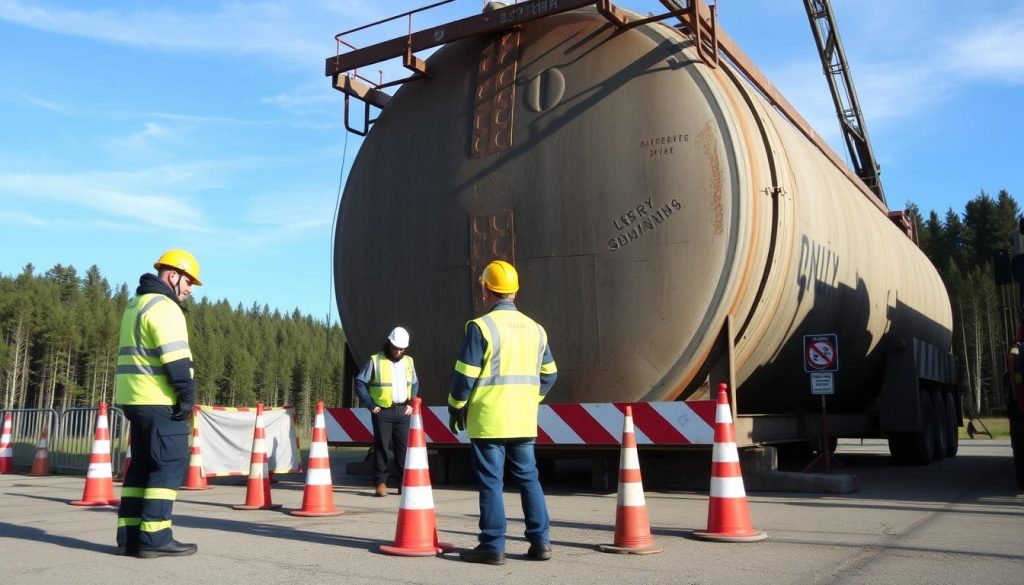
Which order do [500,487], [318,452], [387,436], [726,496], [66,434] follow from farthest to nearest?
[66,434]
[387,436]
[318,452]
[726,496]
[500,487]

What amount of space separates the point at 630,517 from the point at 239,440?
6798mm

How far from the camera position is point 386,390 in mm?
8469

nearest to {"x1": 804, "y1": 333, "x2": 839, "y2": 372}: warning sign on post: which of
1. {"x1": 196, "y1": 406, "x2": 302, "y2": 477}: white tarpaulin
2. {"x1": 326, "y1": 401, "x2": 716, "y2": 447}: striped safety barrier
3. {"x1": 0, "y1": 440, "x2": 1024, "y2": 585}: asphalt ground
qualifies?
{"x1": 0, "y1": 440, "x2": 1024, "y2": 585}: asphalt ground

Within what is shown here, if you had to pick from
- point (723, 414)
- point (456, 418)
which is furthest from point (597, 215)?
point (456, 418)

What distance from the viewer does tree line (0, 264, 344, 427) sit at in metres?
77.4

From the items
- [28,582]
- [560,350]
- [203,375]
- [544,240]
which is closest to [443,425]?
[560,350]

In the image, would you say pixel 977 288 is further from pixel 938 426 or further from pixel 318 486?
pixel 318 486

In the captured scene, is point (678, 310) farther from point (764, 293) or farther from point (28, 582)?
point (28, 582)

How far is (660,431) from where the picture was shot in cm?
751

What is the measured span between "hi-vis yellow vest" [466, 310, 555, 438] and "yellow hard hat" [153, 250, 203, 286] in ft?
6.55

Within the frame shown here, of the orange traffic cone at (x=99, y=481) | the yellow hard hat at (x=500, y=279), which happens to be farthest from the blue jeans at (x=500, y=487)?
the orange traffic cone at (x=99, y=481)

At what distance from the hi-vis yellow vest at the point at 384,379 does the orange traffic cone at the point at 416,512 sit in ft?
10.7

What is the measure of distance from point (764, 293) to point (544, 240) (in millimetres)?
2025

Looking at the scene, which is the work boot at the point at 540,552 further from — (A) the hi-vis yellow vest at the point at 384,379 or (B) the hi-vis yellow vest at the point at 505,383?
(A) the hi-vis yellow vest at the point at 384,379
